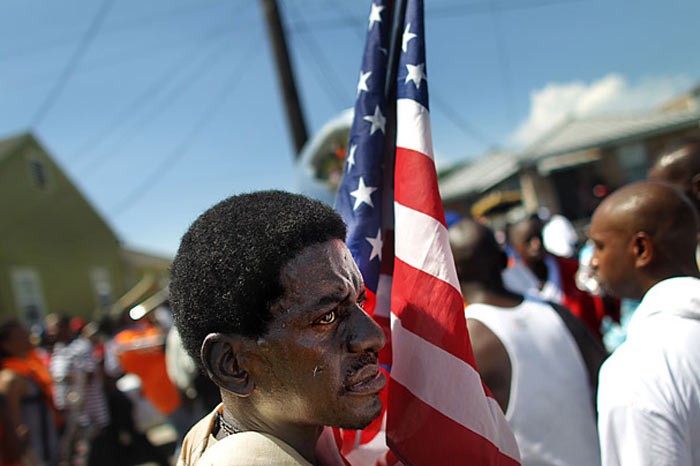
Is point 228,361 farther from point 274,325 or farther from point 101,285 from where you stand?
point 101,285

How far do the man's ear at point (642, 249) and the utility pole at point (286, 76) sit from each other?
8335 millimetres

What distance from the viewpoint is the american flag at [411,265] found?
1557mm

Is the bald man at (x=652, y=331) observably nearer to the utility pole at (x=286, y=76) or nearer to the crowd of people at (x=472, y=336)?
the crowd of people at (x=472, y=336)

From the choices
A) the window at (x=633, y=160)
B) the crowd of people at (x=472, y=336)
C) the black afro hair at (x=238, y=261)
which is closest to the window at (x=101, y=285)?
the window at (x=633, y=160)

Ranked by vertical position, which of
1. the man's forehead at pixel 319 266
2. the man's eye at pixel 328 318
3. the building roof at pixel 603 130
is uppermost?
the man's forehead at pixel 319 266

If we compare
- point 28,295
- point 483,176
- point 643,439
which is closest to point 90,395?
point 643,439

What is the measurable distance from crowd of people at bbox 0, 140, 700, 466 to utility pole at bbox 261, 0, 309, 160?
7.24 m

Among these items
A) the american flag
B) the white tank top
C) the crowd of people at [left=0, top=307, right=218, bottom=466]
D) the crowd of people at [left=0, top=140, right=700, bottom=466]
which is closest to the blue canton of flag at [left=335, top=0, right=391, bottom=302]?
the american flag

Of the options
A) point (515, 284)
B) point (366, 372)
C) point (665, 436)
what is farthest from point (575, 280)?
point (366, 372)

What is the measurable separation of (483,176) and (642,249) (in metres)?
20.5

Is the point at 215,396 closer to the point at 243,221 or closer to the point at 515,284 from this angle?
the point at 515,284

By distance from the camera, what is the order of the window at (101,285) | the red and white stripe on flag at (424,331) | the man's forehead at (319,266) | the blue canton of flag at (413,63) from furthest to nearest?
the window at (101,285)
the blue canton of flag at (413,63)
the red and white stripe on flag at (424,331)
the man's forehead at (319,266)

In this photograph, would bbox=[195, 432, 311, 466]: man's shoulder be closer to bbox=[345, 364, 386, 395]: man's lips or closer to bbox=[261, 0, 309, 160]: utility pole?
bbox=[345, 364, 386, 395]: man's lips

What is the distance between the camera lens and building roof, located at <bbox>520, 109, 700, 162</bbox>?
17469 mm
